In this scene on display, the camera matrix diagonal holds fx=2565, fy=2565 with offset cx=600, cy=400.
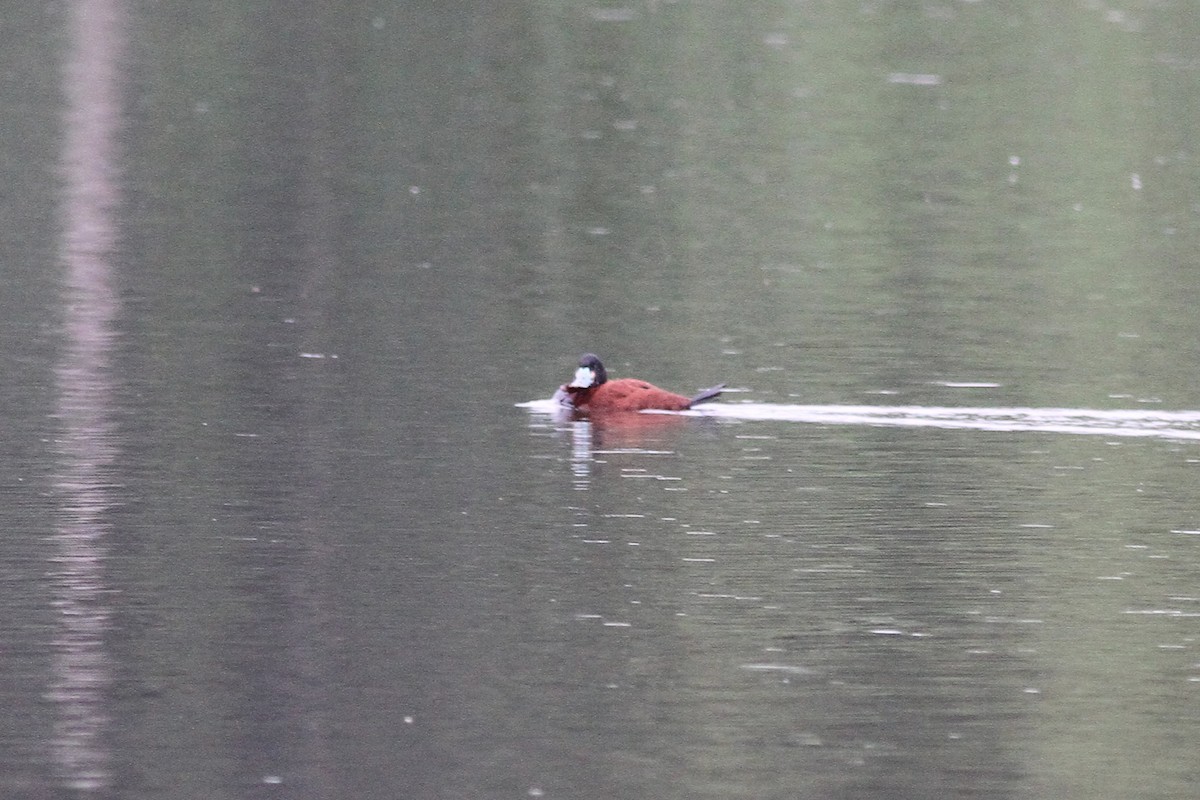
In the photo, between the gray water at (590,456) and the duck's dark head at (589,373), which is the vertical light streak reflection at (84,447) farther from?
the duck's dark head at (589,373)

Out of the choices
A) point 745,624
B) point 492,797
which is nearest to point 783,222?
point 745,624

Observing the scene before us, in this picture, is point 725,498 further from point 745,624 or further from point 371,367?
point 371,367

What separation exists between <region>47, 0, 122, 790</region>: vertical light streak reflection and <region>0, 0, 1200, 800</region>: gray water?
0.14ft

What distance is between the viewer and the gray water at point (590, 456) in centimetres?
1107

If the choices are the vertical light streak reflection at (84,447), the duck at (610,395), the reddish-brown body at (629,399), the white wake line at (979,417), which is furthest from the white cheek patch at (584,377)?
the vertical light streak reflection at (84,447)

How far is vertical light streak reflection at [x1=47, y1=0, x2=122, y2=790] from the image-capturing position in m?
11.1

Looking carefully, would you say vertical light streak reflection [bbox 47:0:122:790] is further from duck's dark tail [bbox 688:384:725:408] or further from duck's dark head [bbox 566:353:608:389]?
duck's dark tail [bbox 688:384:725:408]

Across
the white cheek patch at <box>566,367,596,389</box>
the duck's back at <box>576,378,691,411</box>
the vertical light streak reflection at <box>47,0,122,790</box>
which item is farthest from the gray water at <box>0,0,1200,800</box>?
the white cheek patch at <box>566,367,596,389</box>

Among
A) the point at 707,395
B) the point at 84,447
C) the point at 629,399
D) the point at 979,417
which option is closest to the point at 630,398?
the point at 629,399

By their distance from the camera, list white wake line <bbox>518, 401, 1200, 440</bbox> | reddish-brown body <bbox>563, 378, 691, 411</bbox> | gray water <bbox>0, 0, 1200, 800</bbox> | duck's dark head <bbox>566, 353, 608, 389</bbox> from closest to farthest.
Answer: gray water <bbox>0, 0, 1200, 800</bbox> → white wake line <bbox>518, 401, 1200, 440</bbox> → duck's dark head <bbox>566, 353, 608, 389</bbox> → reddish-brown body <bbox>563, 378, 691, 411</bbox>

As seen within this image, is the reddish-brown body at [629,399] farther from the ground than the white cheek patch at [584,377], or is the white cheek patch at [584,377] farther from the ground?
the white cheek patch at [584,377]

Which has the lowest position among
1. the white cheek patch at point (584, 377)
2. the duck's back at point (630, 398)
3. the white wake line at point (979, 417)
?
the white wake line at point (979, 417)

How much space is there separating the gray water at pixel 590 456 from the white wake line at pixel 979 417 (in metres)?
0.06

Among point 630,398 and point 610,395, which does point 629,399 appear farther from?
point 610,395
